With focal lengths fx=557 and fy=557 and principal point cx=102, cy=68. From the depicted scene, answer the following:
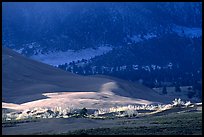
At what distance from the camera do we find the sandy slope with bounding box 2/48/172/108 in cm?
5284

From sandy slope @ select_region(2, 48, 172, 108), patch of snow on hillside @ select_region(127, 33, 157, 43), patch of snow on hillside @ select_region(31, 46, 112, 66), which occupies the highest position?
patch of snow on hillside @ select_region(127, 33, 157, 43)

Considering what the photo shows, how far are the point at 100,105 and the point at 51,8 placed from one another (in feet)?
361

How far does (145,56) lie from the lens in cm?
13500

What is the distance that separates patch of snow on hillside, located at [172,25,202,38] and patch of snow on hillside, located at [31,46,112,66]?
34158mm

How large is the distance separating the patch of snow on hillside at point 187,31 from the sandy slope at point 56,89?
3680 inches

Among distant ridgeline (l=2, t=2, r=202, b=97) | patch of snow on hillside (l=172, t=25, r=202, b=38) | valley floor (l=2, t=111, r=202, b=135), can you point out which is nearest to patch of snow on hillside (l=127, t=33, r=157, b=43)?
distant ridgeline (l=2, t=2, r=202, b=97)

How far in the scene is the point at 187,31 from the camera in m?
172

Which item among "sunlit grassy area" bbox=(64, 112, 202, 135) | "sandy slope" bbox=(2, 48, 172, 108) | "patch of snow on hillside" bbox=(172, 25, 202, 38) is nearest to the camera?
"sunlit grassy area" bbox=(64, 112, 202, 135)

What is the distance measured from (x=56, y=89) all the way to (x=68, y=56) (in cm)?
7319

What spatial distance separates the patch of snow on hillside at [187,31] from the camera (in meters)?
166

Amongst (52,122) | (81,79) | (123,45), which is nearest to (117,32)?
(123,45)

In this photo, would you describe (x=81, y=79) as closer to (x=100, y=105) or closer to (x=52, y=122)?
(x=100, y=105)

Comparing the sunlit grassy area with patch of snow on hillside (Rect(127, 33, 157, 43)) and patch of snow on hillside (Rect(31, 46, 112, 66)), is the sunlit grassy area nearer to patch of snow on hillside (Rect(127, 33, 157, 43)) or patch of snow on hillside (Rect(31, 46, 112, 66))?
patch of snow on hillside (Rect(31, 46, 112, 66))

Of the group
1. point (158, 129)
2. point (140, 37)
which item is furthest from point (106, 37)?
point (158, 129)
